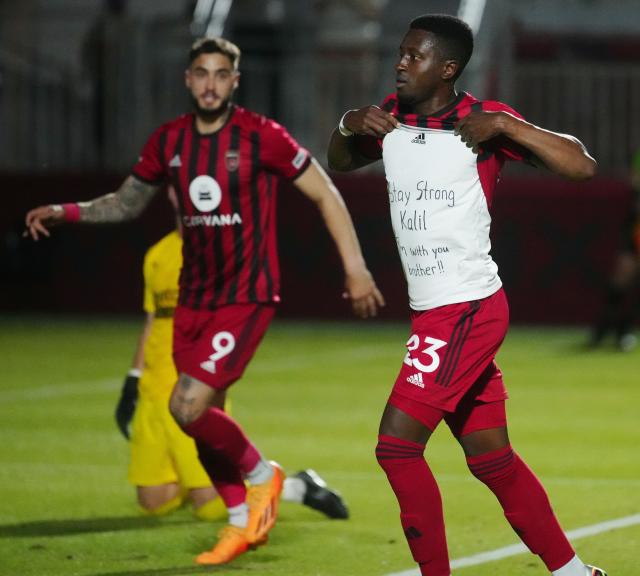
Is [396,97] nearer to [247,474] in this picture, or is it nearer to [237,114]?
[237,114]

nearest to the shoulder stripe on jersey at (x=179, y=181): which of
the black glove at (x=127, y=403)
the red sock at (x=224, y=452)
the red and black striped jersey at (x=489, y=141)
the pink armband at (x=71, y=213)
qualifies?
the pink armband at (x=71, y=213)

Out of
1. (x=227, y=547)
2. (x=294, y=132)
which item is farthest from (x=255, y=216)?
(x=294, y=132)

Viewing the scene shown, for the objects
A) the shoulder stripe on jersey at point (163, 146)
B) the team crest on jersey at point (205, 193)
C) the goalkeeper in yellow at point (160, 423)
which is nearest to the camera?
the team crest on jersey at point (205, 193)

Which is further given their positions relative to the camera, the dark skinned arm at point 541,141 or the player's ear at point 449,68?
the player's ear at point 449,68

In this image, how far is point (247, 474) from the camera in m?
7.00

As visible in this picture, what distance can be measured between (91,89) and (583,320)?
269 inches

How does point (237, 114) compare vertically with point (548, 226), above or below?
above

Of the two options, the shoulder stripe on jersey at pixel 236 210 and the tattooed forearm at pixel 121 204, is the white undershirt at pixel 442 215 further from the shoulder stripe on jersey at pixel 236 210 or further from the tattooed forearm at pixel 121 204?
the tattooed forearm at pixel 121 204

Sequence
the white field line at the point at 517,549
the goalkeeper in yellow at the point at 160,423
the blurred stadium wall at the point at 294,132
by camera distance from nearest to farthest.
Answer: the white field line at the point at 517,549, the goalkeeper in yellow at the point at 160,423, the blurred stadium wall at the point at 294,132

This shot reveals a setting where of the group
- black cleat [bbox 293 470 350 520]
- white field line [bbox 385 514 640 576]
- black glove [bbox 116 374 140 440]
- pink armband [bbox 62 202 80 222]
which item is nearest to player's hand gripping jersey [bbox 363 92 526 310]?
white field line [bbox 385 514 640 576]

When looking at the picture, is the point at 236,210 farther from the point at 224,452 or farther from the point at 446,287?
the point at 446,287

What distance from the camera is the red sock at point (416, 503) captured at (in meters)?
5.45

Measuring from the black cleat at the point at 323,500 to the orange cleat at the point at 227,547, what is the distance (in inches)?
30.3

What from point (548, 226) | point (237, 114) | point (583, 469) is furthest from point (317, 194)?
point (548, 226)
